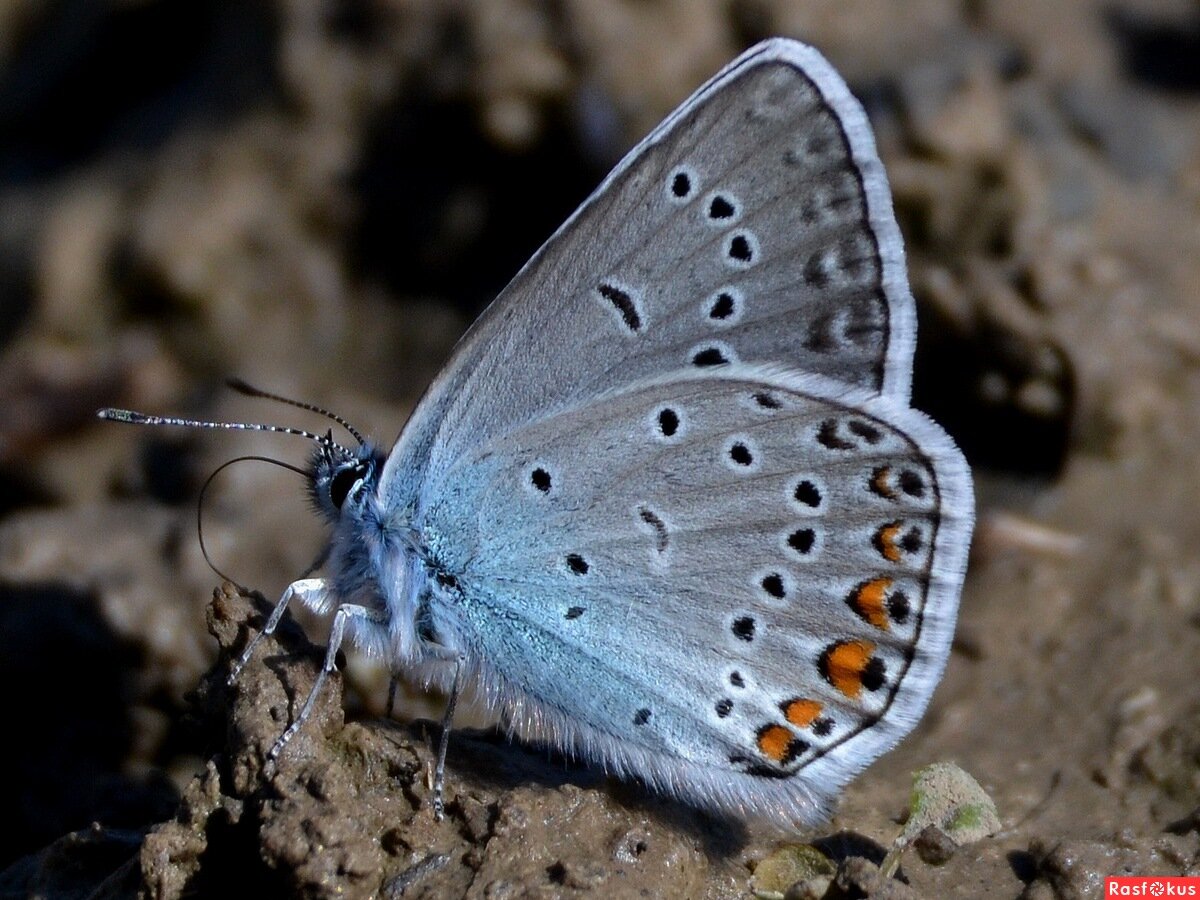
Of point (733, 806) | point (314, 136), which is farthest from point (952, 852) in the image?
point (314, 136)

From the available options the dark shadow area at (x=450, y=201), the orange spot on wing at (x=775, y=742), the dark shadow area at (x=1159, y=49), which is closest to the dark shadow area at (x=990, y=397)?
the dark shadow area at (x=1159, y=49)

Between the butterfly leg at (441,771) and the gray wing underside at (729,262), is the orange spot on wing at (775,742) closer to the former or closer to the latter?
the butterfly leg at (441,771)

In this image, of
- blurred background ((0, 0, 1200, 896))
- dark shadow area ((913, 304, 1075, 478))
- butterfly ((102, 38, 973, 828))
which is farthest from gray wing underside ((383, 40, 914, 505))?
dark shadow area ((913, 304, 1075, 478))

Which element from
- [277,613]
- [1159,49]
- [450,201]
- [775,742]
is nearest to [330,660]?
[277,613]

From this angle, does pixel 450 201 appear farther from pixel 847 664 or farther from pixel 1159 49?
pixel 847 664

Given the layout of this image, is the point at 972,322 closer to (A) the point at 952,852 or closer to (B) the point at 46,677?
(A) the point at 952,852

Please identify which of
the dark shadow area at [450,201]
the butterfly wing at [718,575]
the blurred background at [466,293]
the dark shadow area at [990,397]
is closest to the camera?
the butterfly wing at [718,575]
